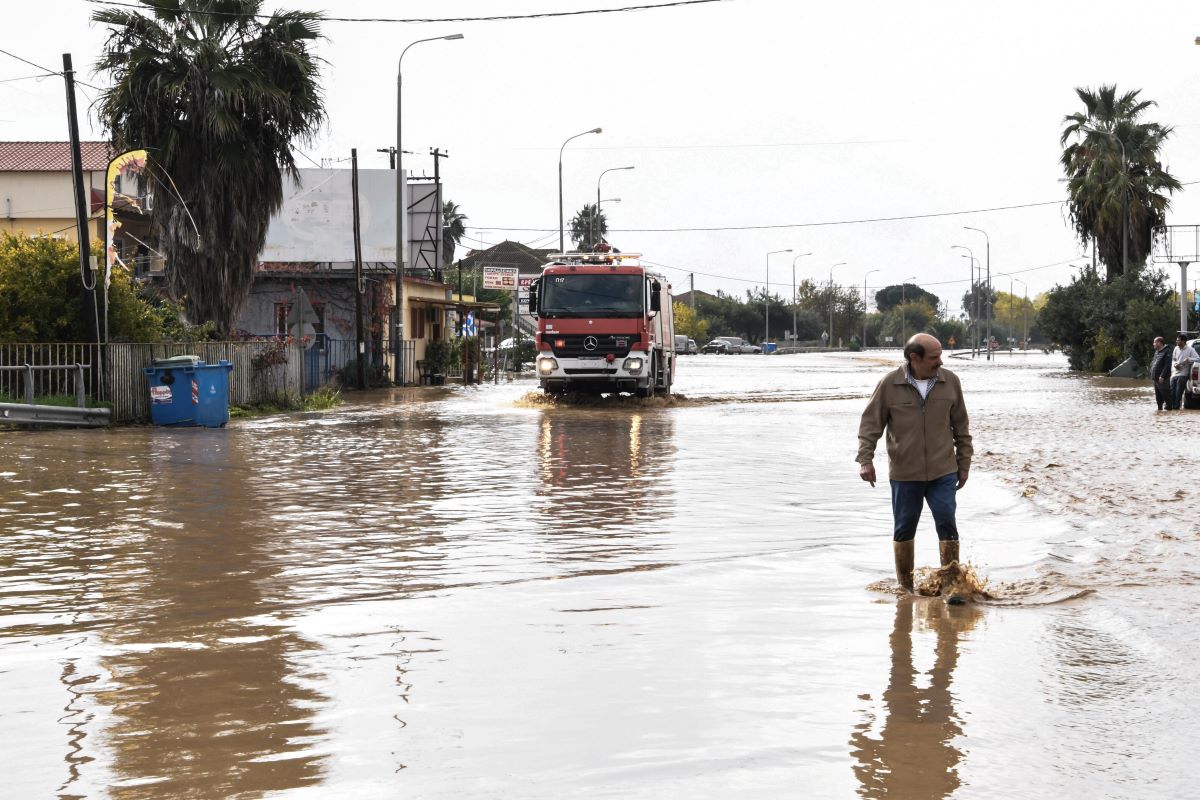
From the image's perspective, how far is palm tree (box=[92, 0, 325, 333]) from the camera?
32.1 m

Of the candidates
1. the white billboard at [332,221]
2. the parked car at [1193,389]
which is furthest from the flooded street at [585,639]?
the white billboard at [332,221]

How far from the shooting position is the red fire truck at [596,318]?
32.0 m

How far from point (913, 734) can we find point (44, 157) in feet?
208

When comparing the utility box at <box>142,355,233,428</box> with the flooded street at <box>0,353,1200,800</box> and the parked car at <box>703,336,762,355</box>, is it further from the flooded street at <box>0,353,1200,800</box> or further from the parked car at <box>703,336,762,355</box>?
the parked car at <box>703,336,762,355</box>

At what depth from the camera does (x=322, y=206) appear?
175ft

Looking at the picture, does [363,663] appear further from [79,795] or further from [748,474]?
[748,474]

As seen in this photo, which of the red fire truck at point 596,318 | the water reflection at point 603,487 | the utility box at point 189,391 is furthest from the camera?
the red fire truck at point 596,318

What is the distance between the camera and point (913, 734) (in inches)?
229

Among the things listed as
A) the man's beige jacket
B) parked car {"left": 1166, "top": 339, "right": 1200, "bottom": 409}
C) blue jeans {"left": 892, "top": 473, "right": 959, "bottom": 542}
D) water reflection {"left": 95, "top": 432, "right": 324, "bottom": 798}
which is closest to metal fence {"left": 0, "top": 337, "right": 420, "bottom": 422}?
water reflection {"left": 95, "top": 432, "right": 324, "bottom": 798}

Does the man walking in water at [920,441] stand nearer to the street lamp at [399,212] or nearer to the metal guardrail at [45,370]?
the metal guardrail at [45,370]

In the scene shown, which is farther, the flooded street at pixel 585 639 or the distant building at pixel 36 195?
the distant building at pixel 36 195

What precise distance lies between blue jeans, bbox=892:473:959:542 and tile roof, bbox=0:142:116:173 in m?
54.8

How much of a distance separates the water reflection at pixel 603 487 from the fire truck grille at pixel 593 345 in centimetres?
486

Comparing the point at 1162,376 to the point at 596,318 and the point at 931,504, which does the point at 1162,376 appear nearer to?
the point at 596,318
